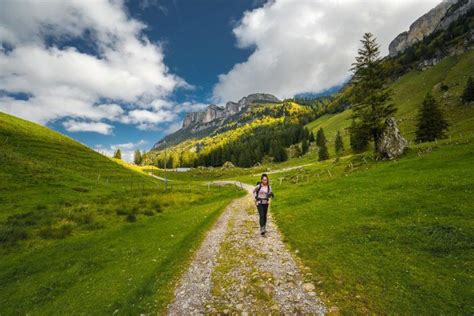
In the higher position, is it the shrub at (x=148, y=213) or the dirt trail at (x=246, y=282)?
the shrub at (x=148, y=213)

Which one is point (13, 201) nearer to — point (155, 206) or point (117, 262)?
point (155, 206)

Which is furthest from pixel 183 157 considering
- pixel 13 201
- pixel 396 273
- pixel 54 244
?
pixel 396 273

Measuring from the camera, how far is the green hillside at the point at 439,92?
82.2 meters

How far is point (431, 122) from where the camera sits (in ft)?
195

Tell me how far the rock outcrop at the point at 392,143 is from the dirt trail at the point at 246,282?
27.7 meters

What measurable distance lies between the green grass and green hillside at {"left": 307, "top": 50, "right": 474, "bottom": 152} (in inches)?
2511

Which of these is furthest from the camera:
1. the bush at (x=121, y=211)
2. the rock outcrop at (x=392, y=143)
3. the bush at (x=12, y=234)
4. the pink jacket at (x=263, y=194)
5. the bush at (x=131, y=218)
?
the rock outcrop at (x=392, y=143)

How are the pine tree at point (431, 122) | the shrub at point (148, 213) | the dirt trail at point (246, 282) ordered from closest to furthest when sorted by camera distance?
1. the dirt trail at point (246, 282)
2. the shrub at point (148, 213)
3. the pine tree at point (431, 122)

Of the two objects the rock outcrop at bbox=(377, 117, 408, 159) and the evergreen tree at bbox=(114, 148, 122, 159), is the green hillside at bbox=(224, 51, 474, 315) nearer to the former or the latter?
the rock outcrop at bbox=(377, 117, 408, 159)

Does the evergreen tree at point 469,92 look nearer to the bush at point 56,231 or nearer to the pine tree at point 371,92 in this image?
the pine tree at point 371,92

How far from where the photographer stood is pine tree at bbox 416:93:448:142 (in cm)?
5859

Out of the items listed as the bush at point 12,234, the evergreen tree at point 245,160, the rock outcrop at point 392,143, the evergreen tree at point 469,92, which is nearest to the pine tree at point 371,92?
the rock outcrop at point 392,143

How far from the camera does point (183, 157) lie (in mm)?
195750

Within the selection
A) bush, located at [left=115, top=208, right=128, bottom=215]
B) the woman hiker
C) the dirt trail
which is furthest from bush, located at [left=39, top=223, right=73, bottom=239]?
the woman hiker
